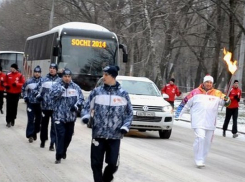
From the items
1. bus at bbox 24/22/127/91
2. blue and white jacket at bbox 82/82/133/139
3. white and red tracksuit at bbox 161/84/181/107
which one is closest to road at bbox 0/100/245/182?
blue and white jacket at bbox 82/82/133/139

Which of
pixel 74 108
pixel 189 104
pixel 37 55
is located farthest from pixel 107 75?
pixel 37 55

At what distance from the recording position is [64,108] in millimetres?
11281

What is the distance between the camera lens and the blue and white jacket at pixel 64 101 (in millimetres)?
11234

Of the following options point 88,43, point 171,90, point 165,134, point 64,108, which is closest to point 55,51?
point 88,43

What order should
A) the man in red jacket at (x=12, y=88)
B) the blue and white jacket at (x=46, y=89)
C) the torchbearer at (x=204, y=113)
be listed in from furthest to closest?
the man in red jacket at (x=12, y=88) < the blue and white jacket at (x=46, y=89) < the torchbearer at (x=204, y=113)

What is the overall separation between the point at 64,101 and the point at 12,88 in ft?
21.6

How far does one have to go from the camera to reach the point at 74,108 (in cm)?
1124

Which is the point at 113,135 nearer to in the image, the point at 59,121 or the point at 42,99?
the point at 59,121

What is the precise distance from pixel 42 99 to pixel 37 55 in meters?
18.5

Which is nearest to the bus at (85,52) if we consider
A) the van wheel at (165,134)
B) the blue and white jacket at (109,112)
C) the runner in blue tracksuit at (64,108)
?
the van wheel at (165,134)

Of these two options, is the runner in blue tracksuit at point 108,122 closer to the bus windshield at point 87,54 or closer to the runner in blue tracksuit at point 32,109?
the runner in blue tracksuit at point 32,109

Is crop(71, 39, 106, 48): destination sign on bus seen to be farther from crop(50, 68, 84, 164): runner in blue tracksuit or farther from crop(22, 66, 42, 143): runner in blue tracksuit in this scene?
crop(50, 68, 84, 164): runner in blue tracksuit

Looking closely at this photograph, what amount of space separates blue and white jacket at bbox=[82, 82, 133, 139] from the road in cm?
183

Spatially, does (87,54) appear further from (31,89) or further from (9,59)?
(9,59)
